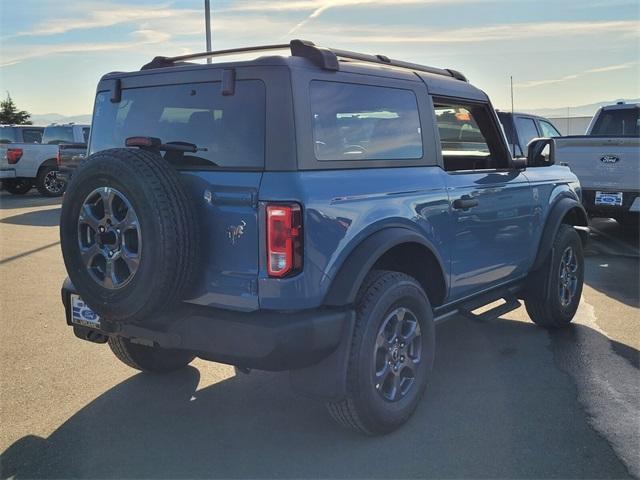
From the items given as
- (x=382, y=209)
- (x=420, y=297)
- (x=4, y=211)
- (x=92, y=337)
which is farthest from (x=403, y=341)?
(x=4, y=211)

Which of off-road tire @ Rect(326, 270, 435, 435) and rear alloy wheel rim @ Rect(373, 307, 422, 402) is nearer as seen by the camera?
off-road tire @ Rect(326, 270, 435, 435)

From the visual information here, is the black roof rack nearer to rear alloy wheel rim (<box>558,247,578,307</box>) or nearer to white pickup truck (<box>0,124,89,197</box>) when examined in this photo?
rear alloy wheel rim (<box>558,247,578,307</box>)

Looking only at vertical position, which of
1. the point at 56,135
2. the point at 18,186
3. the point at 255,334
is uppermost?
the point at 56,135

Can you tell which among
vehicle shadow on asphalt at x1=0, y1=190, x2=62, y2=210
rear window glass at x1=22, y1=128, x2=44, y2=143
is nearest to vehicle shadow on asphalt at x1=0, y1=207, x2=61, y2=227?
vehicle shadow on asphalt at x1=0, y1=190, x2=62, y2=210

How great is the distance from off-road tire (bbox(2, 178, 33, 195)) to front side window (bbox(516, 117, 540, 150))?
12.8 meters

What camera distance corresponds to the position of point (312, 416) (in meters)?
3.63

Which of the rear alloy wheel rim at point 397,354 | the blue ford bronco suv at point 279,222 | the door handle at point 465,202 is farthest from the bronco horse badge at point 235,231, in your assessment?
the door handle at point 465,202

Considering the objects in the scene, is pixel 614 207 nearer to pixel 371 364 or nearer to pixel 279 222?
pixel 371 364

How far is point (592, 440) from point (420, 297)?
1.16m

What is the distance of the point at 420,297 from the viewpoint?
139 inches

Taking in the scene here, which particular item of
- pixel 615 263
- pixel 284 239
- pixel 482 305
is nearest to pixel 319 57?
pixel 284 239

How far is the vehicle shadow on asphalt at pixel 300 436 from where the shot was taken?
303cm

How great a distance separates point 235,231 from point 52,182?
50.3 ft

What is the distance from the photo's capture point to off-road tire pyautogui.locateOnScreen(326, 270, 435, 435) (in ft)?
10.3
